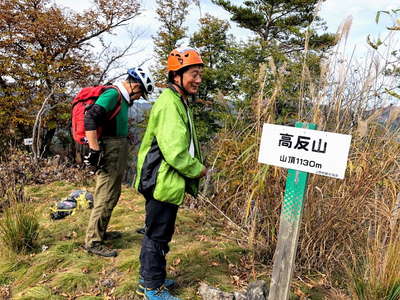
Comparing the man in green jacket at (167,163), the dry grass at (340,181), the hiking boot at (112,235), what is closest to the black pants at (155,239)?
the man in green jacket at (167,163)

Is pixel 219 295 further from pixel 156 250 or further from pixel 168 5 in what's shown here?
pixel 168 5

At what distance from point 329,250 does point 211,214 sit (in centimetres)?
186

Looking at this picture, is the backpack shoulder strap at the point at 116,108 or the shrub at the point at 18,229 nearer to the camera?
the backpack shoulder strap at the point at 116,108

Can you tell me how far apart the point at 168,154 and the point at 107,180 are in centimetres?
128

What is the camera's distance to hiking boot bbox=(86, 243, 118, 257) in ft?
10.6

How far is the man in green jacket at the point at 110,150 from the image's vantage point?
2.89 meters

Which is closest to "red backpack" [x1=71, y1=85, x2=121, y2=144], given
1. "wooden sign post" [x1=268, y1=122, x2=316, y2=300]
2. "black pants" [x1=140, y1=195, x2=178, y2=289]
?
"black pants" [x1=140, y1=195, x2=178, y2=289]

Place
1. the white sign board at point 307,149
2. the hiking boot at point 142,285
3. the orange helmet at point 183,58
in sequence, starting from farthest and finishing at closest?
the hiking boot at point 142,285, the orange helmet at point 183,58, the white sign board at point 307,149

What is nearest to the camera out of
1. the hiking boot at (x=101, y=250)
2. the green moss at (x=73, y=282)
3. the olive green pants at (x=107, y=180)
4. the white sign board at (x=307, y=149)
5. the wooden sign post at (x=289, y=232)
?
the white sign board at (x=307, y=149)

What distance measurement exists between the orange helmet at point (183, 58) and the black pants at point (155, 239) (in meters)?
0.98

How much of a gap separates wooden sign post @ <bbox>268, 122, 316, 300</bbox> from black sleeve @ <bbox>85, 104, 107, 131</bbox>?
5.66ft

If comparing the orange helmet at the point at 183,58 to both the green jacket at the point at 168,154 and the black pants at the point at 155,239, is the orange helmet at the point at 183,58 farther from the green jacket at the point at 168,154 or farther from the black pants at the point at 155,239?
the black pants at the point at 155,239

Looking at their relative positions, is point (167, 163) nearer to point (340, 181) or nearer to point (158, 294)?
point (158, 294)

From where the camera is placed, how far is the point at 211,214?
14.5 feet
